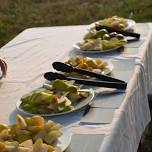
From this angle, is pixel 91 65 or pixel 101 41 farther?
pixel 101 41

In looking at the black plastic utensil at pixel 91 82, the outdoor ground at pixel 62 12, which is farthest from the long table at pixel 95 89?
the outdoor ground at pixel 62 12

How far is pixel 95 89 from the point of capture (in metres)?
1.66

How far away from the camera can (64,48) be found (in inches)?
90.4

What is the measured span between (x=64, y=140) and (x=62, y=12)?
492 centimetres

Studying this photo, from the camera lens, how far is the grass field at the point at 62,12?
5.53 meters

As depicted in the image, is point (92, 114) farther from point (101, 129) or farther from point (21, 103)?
point (21, 103)

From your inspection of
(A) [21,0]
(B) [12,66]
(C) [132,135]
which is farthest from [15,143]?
(A) [21,0]

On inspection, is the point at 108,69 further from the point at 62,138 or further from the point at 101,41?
the point at 62,138

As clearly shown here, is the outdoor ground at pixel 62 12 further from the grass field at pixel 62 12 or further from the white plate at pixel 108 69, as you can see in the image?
the white plate at pixel 108 69

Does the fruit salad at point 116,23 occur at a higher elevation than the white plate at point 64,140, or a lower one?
lower

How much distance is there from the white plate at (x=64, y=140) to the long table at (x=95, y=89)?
0.08 feet

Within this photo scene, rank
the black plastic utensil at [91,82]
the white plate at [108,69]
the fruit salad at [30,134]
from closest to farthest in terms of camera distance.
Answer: the fruit salad at [30,134], the black plastic utensil at [91,82], the white plate at [108,69]

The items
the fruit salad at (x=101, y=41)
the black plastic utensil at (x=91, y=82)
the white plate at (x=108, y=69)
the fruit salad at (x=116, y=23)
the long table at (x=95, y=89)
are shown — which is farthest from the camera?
the fruit salad at (x=116, y=23)

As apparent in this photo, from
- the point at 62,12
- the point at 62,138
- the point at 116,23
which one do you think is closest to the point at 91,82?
the point at 62,138
